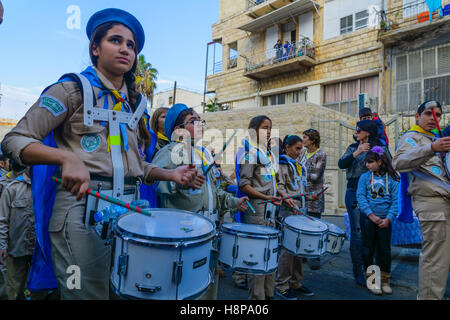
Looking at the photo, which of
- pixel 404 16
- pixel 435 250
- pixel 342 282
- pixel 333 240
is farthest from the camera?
pixel 404 16

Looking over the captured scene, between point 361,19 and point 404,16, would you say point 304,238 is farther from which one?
point 361,19

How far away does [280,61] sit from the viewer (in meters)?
18.9

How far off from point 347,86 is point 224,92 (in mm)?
8889

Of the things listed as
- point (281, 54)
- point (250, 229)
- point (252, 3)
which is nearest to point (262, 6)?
point (252, 3)

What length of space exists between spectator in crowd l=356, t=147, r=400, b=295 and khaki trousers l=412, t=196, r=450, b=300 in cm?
105

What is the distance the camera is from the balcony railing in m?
13.8

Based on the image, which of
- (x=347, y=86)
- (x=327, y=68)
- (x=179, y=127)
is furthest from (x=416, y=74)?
(x=179, y=127)

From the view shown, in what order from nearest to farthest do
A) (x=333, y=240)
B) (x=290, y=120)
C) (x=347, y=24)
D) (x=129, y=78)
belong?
1. (x=129, y=78)
2. (x=333, y=240)
3. (x=290, y=120)
4. (x=347, y=24)

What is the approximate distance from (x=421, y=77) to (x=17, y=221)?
16344 millimetres

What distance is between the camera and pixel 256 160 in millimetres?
3529

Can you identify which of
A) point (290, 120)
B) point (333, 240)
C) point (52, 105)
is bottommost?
point (333, 240)

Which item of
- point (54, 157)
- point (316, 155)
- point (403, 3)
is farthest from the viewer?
point (403, 3)

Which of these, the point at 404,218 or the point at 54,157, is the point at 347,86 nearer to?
the point at 404,218

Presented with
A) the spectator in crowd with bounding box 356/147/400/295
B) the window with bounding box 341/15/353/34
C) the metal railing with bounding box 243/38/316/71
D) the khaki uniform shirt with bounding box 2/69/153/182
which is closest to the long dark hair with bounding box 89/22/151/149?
the khaki uniform shirt with bounding box 2/69/153/182
